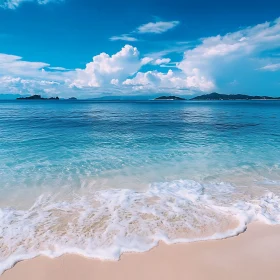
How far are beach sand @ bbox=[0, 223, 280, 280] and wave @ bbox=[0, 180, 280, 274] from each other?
11.5 inches

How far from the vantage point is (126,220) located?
27.0ft

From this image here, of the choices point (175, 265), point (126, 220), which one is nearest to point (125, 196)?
point (126, 220)

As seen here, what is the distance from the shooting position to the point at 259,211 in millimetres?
8875

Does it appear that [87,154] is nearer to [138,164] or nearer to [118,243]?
[138,164]

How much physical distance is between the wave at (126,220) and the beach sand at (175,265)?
0.96ft

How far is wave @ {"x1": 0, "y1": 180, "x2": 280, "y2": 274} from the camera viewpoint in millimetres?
6789

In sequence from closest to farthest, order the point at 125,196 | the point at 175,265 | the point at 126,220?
1. the point at 175,265
2. the point at 126,220
3. the point at 125,196

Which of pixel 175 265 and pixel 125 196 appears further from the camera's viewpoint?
pixel 125 196

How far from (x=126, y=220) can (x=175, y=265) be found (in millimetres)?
2700

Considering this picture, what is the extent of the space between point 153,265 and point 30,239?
13.7ft

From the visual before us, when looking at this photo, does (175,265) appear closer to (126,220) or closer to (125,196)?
(126,220)

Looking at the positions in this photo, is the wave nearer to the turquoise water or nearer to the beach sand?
the turquoise water

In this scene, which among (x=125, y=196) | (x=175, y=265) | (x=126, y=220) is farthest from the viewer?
(x=125, y=196)

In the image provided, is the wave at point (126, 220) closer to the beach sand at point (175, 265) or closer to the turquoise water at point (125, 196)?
the turquoise water at point (125, 196)
